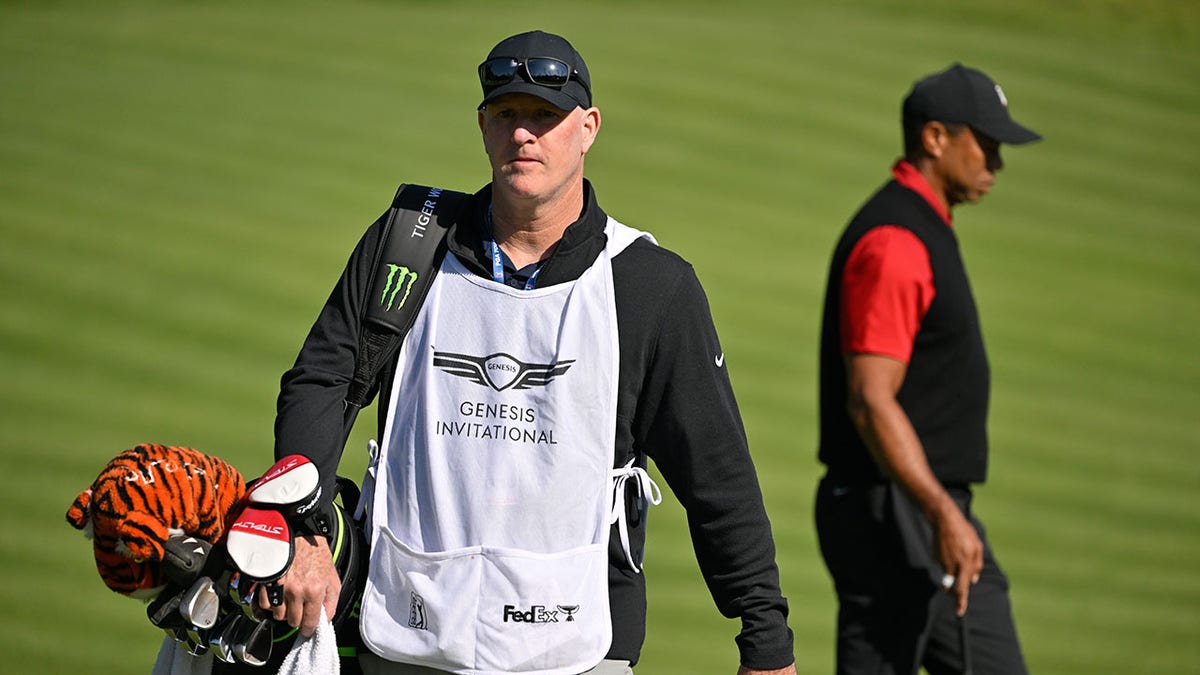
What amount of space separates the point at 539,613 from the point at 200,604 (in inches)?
25.4

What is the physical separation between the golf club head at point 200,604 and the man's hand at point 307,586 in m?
0.09

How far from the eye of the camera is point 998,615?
433 centimetres

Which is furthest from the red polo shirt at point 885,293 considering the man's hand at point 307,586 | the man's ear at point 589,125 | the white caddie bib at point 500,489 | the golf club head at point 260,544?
the golf club head at point 260,544

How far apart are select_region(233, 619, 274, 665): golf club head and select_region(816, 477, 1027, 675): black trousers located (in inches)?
85.7

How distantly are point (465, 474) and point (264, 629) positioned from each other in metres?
0.48

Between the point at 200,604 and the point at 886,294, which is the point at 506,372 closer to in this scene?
the point at 200,604

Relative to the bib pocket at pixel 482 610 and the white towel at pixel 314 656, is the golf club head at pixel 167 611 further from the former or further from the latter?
the bib pocket at pixel 482 610

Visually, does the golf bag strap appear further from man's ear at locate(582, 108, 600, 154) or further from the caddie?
man's ear at locate(582, 108, 600, 154)

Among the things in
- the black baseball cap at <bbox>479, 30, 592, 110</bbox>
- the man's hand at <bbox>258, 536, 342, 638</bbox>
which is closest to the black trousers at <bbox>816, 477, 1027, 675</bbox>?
the black baseball cap at <bbox>479, 30, 592, 110</bbox>

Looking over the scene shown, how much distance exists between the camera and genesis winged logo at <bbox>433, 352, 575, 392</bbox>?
2855 mm

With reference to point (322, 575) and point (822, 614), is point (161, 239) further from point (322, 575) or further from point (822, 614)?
point (322, 575)

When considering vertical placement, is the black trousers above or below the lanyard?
below

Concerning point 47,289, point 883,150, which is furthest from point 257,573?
point 883,150

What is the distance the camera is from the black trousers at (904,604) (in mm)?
4281
